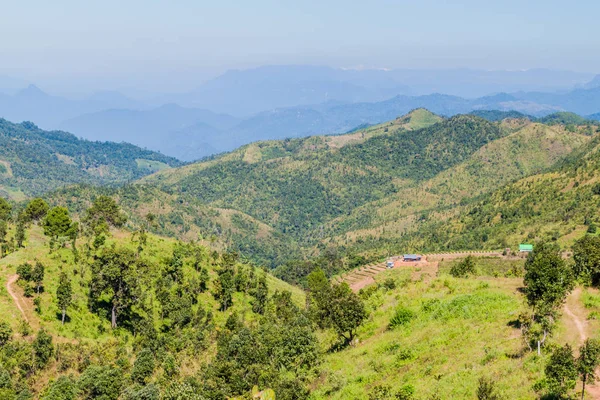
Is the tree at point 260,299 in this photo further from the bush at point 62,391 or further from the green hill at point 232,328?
A: the bush at point 62,391

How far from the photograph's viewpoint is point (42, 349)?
51906mm

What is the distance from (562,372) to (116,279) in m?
56.4

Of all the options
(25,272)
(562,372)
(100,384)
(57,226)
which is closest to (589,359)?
(562,372)

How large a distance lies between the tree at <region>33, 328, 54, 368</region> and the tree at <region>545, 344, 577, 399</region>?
49.1 metres

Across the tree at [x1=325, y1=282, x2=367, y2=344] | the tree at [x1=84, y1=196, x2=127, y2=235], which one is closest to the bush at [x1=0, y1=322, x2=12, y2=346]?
the tree at [x1=325, y1=282, x2=367, y2=344]

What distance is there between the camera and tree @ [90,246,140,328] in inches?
2554

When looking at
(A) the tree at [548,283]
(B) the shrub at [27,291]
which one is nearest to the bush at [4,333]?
(B) the shrub at [27,291]

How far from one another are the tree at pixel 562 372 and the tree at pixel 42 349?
49.1m

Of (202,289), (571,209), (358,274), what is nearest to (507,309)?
(202,289)

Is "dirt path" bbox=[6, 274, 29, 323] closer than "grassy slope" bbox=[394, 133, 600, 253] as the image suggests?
Yes

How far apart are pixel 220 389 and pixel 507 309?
2599cm

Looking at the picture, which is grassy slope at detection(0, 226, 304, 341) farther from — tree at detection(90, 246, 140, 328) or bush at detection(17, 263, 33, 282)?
tree at detection(90, 246, 140, 328)

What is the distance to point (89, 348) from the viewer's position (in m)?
56.5

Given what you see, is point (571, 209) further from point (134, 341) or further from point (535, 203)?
point (134, 341)
